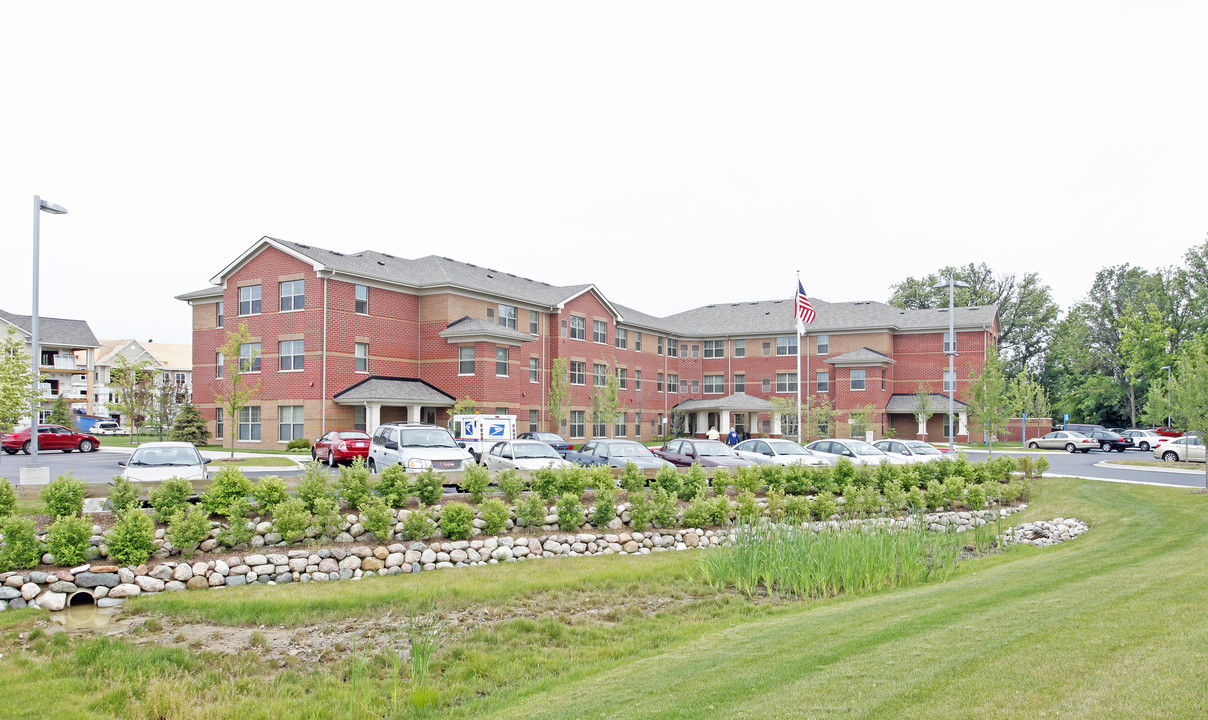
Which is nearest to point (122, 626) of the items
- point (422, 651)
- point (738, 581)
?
point (422, 651)

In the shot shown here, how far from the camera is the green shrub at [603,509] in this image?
664 inches

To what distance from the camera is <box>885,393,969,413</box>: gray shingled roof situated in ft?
189

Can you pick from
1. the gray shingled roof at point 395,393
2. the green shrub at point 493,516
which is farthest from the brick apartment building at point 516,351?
the green shrub at point 493,516

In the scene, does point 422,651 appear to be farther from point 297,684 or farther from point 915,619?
Answer: point 915,619

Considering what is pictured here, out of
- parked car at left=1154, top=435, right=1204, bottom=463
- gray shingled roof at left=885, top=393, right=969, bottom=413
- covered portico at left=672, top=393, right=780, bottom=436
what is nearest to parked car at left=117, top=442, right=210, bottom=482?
parked car at left=1154, top=435, right=1204, bottom=463

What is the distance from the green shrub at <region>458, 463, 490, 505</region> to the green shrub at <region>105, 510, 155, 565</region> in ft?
19.9

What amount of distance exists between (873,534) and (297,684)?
10.0 metres

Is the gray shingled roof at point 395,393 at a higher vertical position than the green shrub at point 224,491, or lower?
higher

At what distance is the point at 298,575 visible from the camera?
13312mm

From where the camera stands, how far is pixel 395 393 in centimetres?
4038

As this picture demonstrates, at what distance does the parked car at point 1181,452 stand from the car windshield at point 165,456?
4122 cm

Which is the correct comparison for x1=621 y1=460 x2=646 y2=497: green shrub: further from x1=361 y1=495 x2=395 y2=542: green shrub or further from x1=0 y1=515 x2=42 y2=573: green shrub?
x1=0 y1=515 x2=42 y2=573: green shrub

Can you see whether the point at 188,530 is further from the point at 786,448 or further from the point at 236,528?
the point at 786,448

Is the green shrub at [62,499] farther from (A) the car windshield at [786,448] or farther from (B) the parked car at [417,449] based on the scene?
(A) the car windshield at [786,448]
